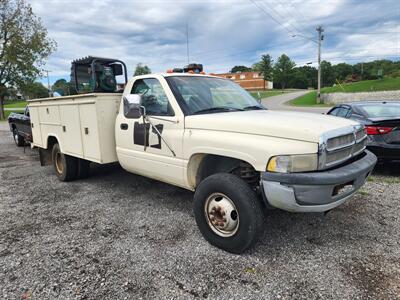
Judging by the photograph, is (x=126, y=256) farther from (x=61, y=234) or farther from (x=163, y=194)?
(x=163, y=194)

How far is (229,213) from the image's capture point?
122 inches

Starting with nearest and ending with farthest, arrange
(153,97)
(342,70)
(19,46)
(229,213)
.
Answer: (229,213), (153,97), (19,46), (342,70)

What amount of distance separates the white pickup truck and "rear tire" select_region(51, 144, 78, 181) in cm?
73

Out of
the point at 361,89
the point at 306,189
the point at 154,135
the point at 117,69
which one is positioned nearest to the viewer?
the point at 306,189

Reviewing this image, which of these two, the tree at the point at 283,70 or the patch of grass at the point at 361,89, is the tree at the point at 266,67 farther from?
the patch of grass at the point at 361,89

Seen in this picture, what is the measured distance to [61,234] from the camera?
3.70 m

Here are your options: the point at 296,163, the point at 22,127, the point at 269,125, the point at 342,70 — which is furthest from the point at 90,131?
the point at 342,70

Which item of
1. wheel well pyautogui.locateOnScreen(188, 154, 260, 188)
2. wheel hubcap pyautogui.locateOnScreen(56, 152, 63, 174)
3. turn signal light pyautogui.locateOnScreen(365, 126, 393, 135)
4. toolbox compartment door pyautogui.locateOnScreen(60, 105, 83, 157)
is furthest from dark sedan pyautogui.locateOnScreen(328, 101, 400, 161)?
wheel hubcap pyautogui.locateOnScreen(56, 152, 63, 174)

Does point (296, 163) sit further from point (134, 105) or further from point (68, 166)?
point (68, 166)

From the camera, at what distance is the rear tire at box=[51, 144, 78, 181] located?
571 cm

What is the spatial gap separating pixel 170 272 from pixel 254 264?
83cm

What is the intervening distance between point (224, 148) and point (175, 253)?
48.3 inches

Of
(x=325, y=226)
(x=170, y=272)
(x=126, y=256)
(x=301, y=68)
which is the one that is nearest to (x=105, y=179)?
(x=126, y=256)

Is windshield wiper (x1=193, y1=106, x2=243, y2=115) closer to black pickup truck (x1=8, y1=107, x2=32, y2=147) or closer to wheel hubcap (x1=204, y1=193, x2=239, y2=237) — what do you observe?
wheel hubcap (x1=204, y1=193, x2=239, y2=237)
